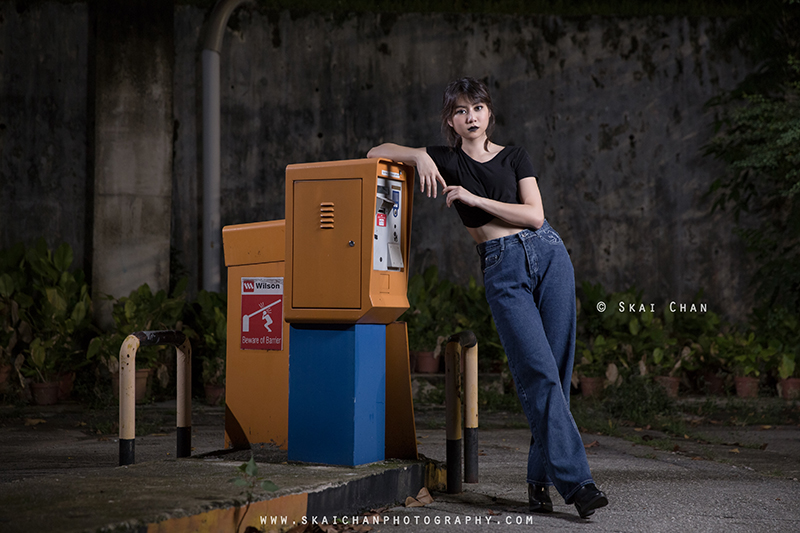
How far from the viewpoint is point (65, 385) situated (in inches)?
269

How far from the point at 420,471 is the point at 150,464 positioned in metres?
1.19

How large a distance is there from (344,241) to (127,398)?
119cm

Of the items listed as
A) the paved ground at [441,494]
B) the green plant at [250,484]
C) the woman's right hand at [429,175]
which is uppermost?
the woman's right hand at [429,175]

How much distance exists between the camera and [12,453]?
186 inches

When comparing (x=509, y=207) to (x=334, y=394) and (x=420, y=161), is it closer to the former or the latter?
(x=420, y=161)

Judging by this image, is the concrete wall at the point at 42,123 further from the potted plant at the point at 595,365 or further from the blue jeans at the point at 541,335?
the blue jeans at the point at 541,335

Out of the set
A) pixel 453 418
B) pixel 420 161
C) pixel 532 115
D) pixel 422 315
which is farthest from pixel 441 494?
pixel 532 115

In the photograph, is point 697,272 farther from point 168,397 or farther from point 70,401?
point 70,401

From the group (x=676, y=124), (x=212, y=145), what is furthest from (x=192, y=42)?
(x=676, y=124)

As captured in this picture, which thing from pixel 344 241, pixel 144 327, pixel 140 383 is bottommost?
pixel 140 383

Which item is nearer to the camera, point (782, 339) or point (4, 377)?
point (4, 377)

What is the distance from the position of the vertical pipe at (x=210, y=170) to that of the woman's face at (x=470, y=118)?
4.76m

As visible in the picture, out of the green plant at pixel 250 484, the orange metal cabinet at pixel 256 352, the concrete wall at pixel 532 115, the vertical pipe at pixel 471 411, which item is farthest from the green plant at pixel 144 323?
the green plant at pixel 250 484

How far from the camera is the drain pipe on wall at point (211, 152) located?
7598mm
